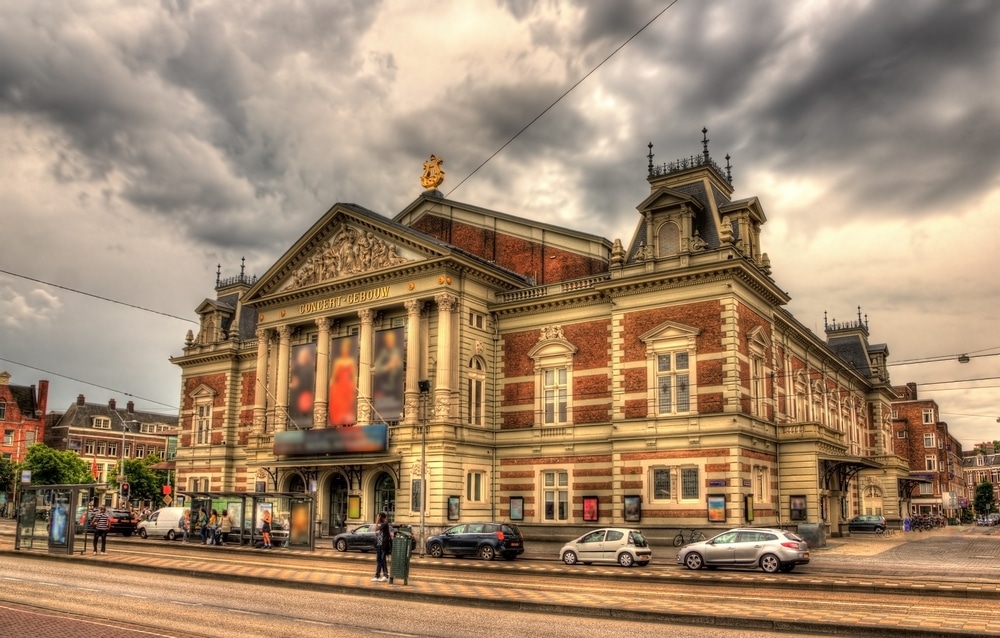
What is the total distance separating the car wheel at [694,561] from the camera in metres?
31.2

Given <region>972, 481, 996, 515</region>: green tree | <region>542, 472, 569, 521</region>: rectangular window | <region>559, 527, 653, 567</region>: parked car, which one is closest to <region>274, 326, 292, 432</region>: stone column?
<region>542, 472, 569, 521</region>: rectangular window

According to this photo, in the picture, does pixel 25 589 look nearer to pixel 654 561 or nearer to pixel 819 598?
pixel 819 598

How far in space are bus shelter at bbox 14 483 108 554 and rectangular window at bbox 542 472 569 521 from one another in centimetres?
2188

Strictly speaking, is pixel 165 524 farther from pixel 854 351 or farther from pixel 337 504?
pixel 854 351

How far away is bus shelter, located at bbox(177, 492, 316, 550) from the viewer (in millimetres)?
40300

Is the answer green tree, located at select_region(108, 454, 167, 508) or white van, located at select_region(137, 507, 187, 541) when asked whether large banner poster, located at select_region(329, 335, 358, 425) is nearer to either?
white van, located at select_region(137, 507, 187, 541)

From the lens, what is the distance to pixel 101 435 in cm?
11562

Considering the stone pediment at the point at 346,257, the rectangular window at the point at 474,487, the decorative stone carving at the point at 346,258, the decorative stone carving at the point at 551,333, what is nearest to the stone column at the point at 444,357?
the stone pediment at the point at 346,257

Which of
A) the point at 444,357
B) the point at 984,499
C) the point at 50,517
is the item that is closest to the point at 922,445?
the point at 984,499

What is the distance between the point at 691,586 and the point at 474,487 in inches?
869

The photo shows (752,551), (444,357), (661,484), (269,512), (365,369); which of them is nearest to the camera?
(752,551)

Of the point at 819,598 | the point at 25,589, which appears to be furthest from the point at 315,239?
the point at 819,598

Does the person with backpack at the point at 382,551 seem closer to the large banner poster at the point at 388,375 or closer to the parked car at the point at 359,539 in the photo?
the parked car at the point at 359,539

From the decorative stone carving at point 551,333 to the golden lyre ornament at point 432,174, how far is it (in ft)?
48.0
